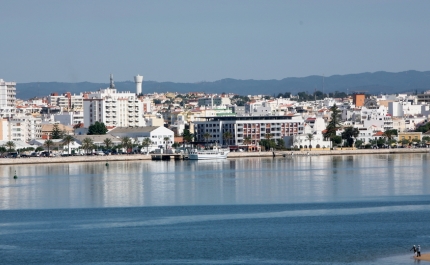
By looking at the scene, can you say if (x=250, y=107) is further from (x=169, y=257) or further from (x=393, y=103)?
(x=169, y=257)

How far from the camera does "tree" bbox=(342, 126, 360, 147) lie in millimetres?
71875

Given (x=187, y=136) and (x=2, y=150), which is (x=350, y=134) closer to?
(x=187, y=136)

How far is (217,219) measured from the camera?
23.9 metres

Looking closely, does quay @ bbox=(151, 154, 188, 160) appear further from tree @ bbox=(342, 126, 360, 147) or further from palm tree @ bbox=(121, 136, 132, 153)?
tree @ bbox=(342, 126, 360, 147)

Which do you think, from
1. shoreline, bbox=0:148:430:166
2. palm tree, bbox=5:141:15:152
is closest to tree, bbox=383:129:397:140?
shoreline, bbox=0:148:430:166

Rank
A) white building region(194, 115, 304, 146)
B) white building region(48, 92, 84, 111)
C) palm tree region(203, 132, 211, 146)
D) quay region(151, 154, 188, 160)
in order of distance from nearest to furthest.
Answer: quay region(151, 154, 188, 160)
white building region(194, 115, 304, 146)
palm tree region(203, 132, 211, 146)
white building region(48, 92, 84, 111)

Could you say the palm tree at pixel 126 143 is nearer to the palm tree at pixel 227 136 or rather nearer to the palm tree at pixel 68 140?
the palm tree at pixel 68 140

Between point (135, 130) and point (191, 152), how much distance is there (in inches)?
359

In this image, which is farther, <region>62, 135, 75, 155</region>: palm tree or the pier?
<region>62, 135, 75, 155</region>: palm tree

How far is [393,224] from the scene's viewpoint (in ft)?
73.0

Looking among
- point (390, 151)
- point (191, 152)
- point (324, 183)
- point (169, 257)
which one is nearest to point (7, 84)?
point (191, 152)

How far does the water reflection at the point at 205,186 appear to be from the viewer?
29094 millimetres

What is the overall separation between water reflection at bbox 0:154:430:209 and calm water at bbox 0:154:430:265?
0.05 m

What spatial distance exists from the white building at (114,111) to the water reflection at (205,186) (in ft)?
105
